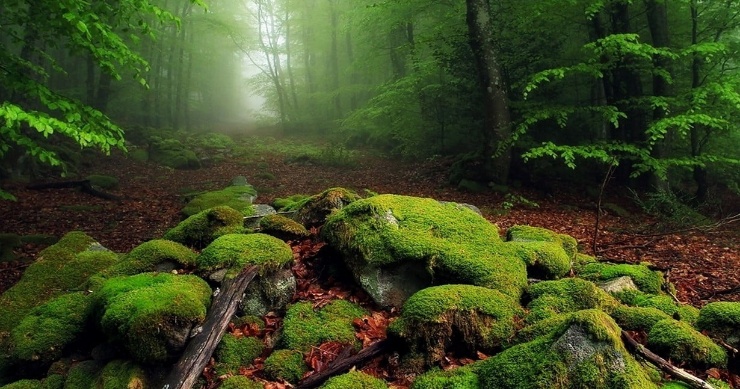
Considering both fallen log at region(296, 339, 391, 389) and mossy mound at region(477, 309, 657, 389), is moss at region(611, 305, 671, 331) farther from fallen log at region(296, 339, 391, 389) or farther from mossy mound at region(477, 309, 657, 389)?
fallen log at region(296, 339, 391, 389)

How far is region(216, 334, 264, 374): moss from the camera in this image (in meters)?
3.72

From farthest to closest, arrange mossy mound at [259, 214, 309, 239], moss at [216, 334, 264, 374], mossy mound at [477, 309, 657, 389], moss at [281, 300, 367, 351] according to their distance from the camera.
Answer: mossy mound at [259, 214, 309, 239], moss at [281, 300, 367, 351], moss at [216, 334, 264, 374], mossy mound at [477, 309, 657, 389]

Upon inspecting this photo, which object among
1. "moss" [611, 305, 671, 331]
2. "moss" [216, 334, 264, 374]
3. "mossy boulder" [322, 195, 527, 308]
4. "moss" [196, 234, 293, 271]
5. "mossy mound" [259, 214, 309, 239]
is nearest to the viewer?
"moss" [611, 305, 671, 331]

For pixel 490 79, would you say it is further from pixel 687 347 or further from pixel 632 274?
pixel 687 347

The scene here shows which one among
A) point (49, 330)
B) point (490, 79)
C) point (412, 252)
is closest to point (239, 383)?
point (412, 252)

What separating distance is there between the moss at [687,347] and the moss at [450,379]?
1.47 metres

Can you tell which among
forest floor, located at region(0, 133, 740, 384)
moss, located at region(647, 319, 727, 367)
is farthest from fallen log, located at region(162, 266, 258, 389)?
forest floor, located at region(0, 133, 740, 384)

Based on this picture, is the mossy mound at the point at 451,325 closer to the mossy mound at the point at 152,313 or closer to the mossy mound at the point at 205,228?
the mossy mound at the point at 152,313

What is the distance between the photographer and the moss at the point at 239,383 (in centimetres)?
334

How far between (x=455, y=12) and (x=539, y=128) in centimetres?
430

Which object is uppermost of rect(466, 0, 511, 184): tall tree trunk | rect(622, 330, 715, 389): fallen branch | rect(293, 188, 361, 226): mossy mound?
rect(466, 0, 511, 184): tall tree trunk

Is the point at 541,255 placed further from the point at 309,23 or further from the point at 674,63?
the point at 309,23

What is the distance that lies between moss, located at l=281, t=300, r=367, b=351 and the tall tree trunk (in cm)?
764

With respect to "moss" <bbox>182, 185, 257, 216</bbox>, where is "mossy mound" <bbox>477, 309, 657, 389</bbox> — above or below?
below
